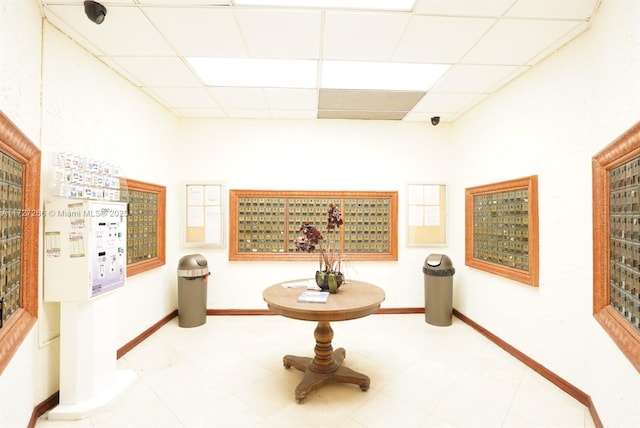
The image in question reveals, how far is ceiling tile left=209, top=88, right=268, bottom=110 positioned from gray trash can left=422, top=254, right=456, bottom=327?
9.21ft

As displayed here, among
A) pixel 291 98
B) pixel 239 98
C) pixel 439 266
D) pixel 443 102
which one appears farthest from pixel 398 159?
pixel 239 98

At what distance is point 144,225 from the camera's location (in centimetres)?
325

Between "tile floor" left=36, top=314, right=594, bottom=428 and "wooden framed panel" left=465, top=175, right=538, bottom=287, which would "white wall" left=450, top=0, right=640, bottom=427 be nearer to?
"wooden framed panel" left=465, top=175, right=538, bottom=287

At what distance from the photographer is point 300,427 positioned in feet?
6.03

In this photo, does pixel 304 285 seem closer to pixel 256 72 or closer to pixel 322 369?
pixel 322 369

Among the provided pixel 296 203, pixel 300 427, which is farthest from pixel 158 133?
pixel 300 427

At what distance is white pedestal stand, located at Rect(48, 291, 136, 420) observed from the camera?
199 cm

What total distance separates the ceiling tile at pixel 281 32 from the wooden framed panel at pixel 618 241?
1.93m

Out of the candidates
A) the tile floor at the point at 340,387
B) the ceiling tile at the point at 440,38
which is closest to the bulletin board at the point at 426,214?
the tile floor at the point at 340,387

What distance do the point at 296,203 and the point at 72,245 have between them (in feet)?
7.89

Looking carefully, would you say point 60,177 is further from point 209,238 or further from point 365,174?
point 365,174

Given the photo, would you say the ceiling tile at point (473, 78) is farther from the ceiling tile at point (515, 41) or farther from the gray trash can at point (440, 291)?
the gray trash can at point (440, 291)

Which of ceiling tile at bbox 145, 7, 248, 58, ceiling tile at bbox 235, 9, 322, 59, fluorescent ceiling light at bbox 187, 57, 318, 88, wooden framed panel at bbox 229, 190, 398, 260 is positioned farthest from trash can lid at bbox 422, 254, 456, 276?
ceiling tile at bbox 145, 7, 248, 58

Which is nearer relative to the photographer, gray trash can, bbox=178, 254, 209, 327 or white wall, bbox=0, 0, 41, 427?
white wall, bbox=0, 0, 41, 427
